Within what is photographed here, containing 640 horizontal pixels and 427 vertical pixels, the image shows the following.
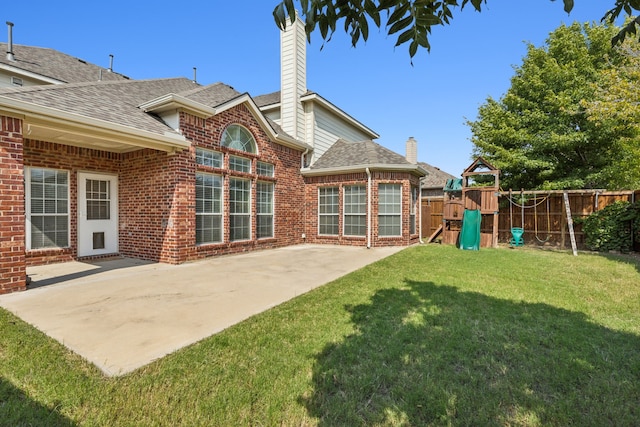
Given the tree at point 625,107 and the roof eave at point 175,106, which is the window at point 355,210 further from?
the tree at point 625,107

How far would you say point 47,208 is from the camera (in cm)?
748

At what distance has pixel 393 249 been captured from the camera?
11.0 metres

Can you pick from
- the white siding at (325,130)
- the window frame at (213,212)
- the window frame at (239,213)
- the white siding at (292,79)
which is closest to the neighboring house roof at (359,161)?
the white siding at (325,130)

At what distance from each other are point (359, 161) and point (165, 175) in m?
7.15

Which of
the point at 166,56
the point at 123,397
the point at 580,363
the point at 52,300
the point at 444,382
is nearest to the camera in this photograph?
the point at 123,397

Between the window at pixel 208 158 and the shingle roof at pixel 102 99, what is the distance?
1014 mm

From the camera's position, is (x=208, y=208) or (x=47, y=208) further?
(x=208, y=208)

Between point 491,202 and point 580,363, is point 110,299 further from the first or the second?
point 491,202

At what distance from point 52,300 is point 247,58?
10.1m

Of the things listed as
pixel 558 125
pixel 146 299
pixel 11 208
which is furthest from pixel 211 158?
pixel 558 125

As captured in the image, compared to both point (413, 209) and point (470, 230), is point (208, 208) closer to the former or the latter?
point (413, 209)

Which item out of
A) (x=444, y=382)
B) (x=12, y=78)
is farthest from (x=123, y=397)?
(x=12, y=78)

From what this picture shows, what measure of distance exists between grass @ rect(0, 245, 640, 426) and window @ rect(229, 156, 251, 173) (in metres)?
6.14

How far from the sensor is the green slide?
35.7 feet
